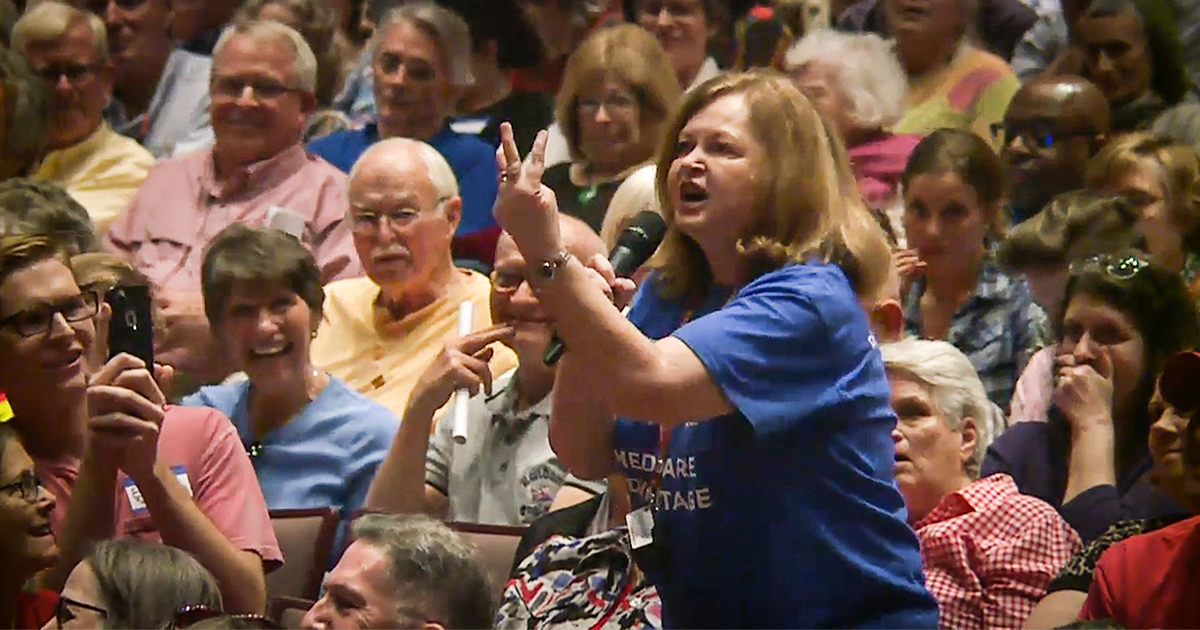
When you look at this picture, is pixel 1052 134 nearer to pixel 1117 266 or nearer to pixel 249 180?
pixel 1117 266

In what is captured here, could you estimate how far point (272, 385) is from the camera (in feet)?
14.3

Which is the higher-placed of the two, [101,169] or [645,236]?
[645,236]

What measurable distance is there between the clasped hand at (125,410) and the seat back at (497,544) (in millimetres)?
573

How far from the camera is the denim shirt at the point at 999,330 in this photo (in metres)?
4.68

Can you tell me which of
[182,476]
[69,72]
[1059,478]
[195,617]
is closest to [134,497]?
[182,476]

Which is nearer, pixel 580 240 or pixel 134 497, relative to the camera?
pixel 134 497

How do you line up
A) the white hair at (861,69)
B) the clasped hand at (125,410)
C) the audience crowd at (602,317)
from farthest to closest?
the white hair at (861,69) → the clasped hand at (125,410) → the audience crowd at (602,317)

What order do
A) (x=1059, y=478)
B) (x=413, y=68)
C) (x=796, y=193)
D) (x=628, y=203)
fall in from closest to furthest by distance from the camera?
(x=796, y=193), (x=1059, y=478), (x=628, y=203), (x=413, y=68)

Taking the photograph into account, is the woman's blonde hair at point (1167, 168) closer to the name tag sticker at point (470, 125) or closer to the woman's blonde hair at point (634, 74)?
the woman's blonde hair at point (634, 74)

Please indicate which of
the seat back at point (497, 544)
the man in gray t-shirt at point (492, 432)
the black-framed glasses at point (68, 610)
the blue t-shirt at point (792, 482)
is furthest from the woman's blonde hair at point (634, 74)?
the blue t-shirt at point (792, 482)

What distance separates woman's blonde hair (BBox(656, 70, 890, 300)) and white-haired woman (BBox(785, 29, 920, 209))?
7.67ft

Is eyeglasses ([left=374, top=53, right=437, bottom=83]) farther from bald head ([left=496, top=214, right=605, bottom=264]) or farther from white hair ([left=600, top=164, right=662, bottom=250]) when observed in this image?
bald head ([left=496, top=214, right=605, bottom=264])

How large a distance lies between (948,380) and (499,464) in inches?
35.2

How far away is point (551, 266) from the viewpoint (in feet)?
8.45
